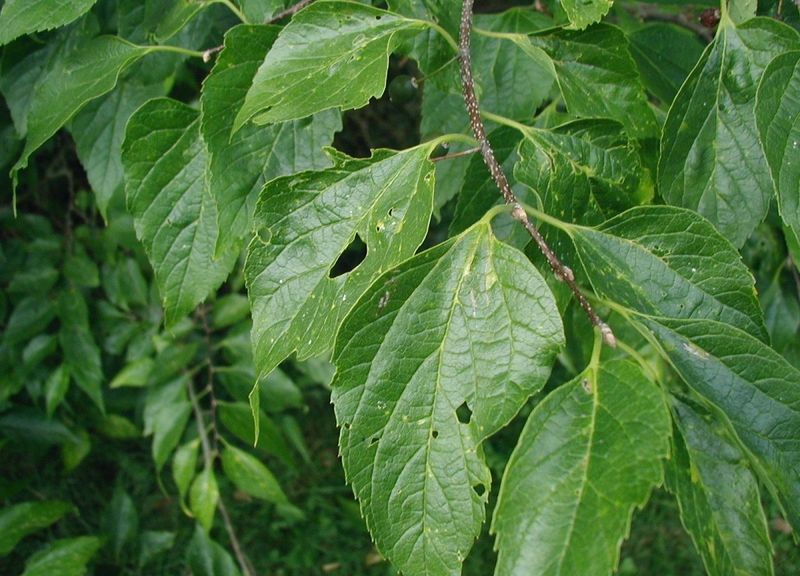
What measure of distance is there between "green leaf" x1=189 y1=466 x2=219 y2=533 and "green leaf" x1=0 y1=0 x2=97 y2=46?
102cm

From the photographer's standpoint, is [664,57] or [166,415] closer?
[664,57]

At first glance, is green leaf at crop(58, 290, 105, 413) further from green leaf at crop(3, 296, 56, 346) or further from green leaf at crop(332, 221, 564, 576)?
green leaf at crop(332, 221, 564, 576)

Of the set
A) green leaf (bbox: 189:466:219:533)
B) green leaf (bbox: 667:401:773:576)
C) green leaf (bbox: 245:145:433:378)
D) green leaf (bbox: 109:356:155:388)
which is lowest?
green leaf (bbox: 189:466:219:533)

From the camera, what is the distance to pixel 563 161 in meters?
0.70

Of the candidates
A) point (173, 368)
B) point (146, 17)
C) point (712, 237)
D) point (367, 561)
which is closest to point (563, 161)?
point (712, 237)

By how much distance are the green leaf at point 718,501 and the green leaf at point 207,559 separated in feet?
3.86

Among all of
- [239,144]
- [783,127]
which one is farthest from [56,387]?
[783,127]

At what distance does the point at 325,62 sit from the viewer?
26.0 inches

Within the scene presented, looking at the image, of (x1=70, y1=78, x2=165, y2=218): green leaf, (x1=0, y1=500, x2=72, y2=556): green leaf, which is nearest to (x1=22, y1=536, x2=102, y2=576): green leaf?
(x1=0, y1=500, x2=72, y2=556): green leaf

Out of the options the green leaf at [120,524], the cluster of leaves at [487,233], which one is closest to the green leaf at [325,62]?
the cluster of leaves at [487,233]

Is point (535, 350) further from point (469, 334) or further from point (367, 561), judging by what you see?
point (367, 561)

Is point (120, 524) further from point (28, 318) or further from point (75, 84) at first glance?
point (75, 84)

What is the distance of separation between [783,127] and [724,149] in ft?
0.34

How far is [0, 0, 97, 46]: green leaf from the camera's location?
0.76 metres
